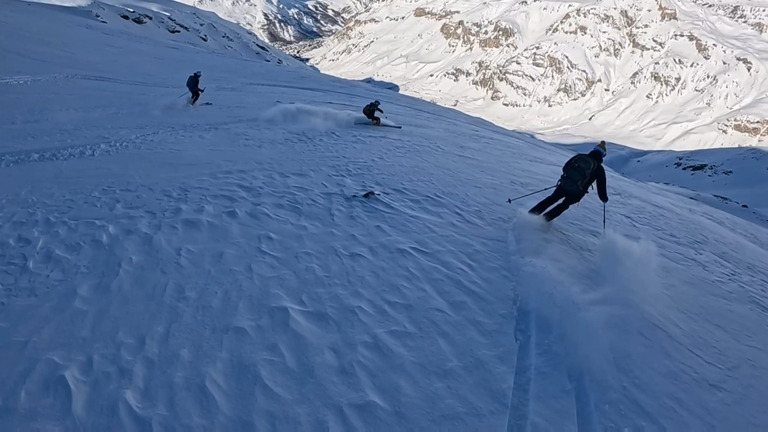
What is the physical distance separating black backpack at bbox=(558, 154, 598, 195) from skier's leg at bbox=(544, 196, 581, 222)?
0.17 metres

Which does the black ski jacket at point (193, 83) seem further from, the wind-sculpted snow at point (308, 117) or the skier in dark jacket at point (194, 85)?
the wind-sculpted snow at point (308, 117)

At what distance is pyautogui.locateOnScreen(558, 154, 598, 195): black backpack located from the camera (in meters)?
8.98

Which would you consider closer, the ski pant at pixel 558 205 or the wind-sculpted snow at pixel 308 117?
the ski pant at pixel 558 205

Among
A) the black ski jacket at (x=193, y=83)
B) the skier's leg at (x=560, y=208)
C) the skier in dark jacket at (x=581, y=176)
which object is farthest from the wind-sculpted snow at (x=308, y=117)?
the skier in dark jacket at (x=581, y=176)

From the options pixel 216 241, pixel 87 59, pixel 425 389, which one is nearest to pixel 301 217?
pixel 216 241

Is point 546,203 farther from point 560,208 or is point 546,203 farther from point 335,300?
point 335,300

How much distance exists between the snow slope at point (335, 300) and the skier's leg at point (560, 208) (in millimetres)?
332

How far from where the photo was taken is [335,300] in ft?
20.3

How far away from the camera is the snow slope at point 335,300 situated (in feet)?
15.3

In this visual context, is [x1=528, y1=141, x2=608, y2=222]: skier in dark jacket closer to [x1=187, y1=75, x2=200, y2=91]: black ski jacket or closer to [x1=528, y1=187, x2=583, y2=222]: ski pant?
[x1=528, y1=187, x2=583, y2=222]: ski pant

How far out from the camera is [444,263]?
7668mm

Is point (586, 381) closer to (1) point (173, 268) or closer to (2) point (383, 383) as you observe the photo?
(2) point (383, 383)

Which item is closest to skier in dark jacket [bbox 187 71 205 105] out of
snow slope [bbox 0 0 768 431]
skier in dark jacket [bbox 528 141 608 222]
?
snow slope [bbox 0 0 768 431]

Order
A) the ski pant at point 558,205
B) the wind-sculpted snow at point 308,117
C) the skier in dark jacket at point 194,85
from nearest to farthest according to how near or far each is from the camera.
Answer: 1. the ski pant at point 558,205
2. the wind-sculpted snow at point 308,117
3. the skier in dark jacket at point 194,85
